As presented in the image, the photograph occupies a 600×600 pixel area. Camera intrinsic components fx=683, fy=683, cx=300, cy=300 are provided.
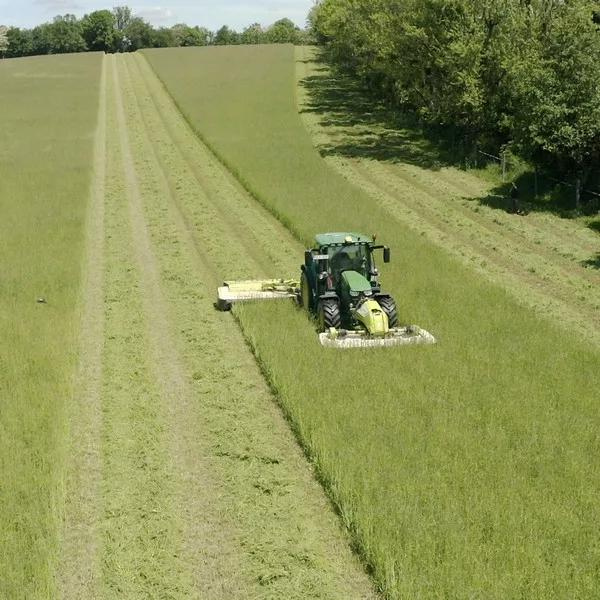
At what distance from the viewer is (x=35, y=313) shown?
1706 centimetres

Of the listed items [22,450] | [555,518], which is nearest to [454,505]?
[555,518]

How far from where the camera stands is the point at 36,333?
51.9 ft

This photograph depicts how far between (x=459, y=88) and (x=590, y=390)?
26.8m

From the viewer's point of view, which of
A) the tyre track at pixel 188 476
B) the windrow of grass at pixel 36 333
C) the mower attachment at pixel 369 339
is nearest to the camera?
the tyre track at pixel 188 476

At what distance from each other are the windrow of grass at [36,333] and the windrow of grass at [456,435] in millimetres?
3970

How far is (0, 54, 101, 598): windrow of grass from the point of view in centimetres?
893

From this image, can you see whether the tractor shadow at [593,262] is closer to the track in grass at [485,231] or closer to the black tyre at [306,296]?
the track in grass at [485,231]

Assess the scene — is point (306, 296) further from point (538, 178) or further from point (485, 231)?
point (538, 178)

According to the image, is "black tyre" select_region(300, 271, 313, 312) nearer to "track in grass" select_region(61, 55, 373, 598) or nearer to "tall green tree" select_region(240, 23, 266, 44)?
"track in grass" select_region(61, 55, 373, 598)

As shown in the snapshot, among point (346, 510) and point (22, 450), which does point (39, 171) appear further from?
point (346, 510)

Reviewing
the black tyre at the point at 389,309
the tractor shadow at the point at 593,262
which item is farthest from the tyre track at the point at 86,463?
the tractor shadow at the point at 593,262

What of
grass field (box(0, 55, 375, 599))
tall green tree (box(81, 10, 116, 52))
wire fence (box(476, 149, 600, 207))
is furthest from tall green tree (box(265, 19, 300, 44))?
grass field (box(0, 55, 375, 599))

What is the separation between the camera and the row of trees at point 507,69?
2648cm

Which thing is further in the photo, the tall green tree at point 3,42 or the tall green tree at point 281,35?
the tall green tree at point 281,35
